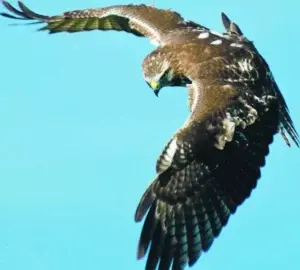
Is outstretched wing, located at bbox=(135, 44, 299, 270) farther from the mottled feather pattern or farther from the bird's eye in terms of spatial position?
the bird's eye

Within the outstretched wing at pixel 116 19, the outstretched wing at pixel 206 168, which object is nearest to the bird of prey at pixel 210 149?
the outstretched wing at pixel 206 168

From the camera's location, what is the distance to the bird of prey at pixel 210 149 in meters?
16.5

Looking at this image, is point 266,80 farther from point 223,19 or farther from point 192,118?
point 223,19

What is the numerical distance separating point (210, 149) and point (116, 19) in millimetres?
4281

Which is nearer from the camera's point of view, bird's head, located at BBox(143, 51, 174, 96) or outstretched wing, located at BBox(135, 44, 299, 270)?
outstretched wing, located at BBox(135, 44, 299, 270)

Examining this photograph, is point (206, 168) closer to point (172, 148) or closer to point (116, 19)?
point (172, 148)

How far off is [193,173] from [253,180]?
2.24 ft

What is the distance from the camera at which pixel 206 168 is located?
16922 millimetres

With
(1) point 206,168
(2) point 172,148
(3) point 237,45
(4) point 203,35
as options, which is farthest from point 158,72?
(2) point 172,148

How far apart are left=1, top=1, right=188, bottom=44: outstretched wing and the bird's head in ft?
1.86

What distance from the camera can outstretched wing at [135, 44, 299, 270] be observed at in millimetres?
16531

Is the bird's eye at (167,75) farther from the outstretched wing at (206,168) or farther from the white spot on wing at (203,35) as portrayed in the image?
the outstretched wing at (206,168)

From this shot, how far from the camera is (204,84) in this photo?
57.1 feet

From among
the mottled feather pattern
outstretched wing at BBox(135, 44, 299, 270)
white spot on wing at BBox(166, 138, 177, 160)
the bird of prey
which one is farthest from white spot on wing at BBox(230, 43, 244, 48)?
white spot on wing at BBox(166, 138, 177, 160)
